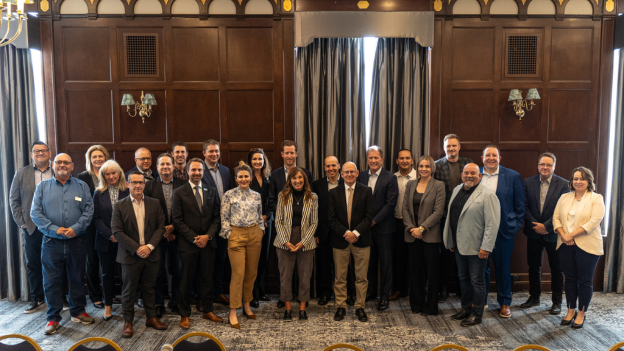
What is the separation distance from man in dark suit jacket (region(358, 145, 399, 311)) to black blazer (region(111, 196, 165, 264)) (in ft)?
7.26

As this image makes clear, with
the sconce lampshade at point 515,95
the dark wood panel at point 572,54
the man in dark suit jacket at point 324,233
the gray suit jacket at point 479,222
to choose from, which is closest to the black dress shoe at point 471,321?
the gray suit jacket at point 479,222

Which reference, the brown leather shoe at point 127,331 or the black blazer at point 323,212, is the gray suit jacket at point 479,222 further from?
the brown leather shoe at point 127,331

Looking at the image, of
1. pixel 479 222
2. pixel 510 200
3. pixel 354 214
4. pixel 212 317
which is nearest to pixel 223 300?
pixel 212 317

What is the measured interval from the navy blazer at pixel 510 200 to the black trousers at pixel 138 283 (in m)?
3.64

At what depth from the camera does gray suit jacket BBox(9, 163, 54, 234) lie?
4512 mm

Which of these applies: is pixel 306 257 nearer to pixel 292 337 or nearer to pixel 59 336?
pixel 292 337

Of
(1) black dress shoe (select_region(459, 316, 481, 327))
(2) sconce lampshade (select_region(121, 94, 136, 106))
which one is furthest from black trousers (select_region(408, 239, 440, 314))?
(2) sconce lampshade (select_region(121, 94, 136, 106))

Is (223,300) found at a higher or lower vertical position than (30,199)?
lower

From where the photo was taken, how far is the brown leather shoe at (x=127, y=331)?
13.2 ft

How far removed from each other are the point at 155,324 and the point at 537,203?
423 centimetres

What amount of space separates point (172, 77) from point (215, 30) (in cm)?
78

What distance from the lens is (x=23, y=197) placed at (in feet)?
14.8

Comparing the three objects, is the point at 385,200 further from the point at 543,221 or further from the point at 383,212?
the point at 543,221

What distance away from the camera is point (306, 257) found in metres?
4.42
